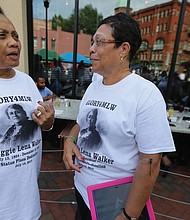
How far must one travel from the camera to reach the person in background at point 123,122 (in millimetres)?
890

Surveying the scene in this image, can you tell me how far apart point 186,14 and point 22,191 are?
4782mm

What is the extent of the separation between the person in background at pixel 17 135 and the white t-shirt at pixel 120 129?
1.03ft

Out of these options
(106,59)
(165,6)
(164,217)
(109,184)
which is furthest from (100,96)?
(165,6)

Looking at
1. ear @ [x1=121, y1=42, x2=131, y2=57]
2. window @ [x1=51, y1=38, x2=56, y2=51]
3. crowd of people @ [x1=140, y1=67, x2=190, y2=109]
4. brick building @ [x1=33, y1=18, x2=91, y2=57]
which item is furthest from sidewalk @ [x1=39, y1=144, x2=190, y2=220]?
window @ [x1=51, y1=38, x2=56, y2=51]

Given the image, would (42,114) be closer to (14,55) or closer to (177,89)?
(14,55)

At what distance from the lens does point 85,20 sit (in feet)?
15.6

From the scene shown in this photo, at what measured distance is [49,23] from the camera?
16.0 feet

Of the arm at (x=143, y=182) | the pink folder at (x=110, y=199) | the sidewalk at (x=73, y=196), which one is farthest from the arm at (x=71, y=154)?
the sidewalk at (x=73, y=196)

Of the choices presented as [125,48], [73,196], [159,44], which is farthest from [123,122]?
[159,44]

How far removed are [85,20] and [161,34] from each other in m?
2.13

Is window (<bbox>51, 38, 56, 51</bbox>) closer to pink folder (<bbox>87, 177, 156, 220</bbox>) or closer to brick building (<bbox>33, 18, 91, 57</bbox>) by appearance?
brick building (<bbox>33, 18, 91, 57</bbox>)

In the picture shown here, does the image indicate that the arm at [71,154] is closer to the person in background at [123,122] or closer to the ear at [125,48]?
the person in background at [123,122]

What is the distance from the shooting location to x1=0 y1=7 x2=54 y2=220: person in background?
3.26 feet

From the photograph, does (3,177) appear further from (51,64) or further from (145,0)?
(145,0)
